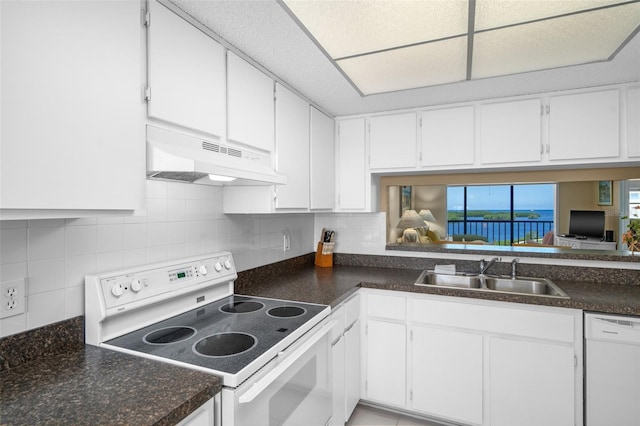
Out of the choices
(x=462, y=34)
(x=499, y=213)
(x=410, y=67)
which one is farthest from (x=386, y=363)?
(x=499, y=213)

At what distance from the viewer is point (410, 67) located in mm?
1849

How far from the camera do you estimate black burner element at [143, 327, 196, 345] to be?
1320 millimetres

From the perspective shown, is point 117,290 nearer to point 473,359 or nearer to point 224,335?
point 224,335

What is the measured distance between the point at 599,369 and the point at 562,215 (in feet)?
6.88

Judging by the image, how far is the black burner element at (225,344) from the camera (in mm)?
1260

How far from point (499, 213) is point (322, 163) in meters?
3.55

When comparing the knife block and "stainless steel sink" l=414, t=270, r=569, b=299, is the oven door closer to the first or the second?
"stainless steel sink" l=414, t=270, r=569, b=299

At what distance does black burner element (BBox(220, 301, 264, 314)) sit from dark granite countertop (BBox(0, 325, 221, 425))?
0.59 m

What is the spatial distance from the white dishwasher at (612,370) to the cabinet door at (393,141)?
1.50 m

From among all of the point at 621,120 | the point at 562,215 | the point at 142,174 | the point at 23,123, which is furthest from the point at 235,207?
the point at 562,215

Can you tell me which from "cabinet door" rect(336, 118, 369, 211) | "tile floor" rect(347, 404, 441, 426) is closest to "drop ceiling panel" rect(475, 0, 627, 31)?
"cabinet door" rect(336, 118, 369, 211)

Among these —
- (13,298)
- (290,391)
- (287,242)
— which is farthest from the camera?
(287,242)

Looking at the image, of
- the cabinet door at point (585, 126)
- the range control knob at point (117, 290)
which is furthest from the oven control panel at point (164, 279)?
the cabinet door at point (585, 126)

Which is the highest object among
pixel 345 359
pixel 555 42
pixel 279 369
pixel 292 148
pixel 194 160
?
pixel 555 42
